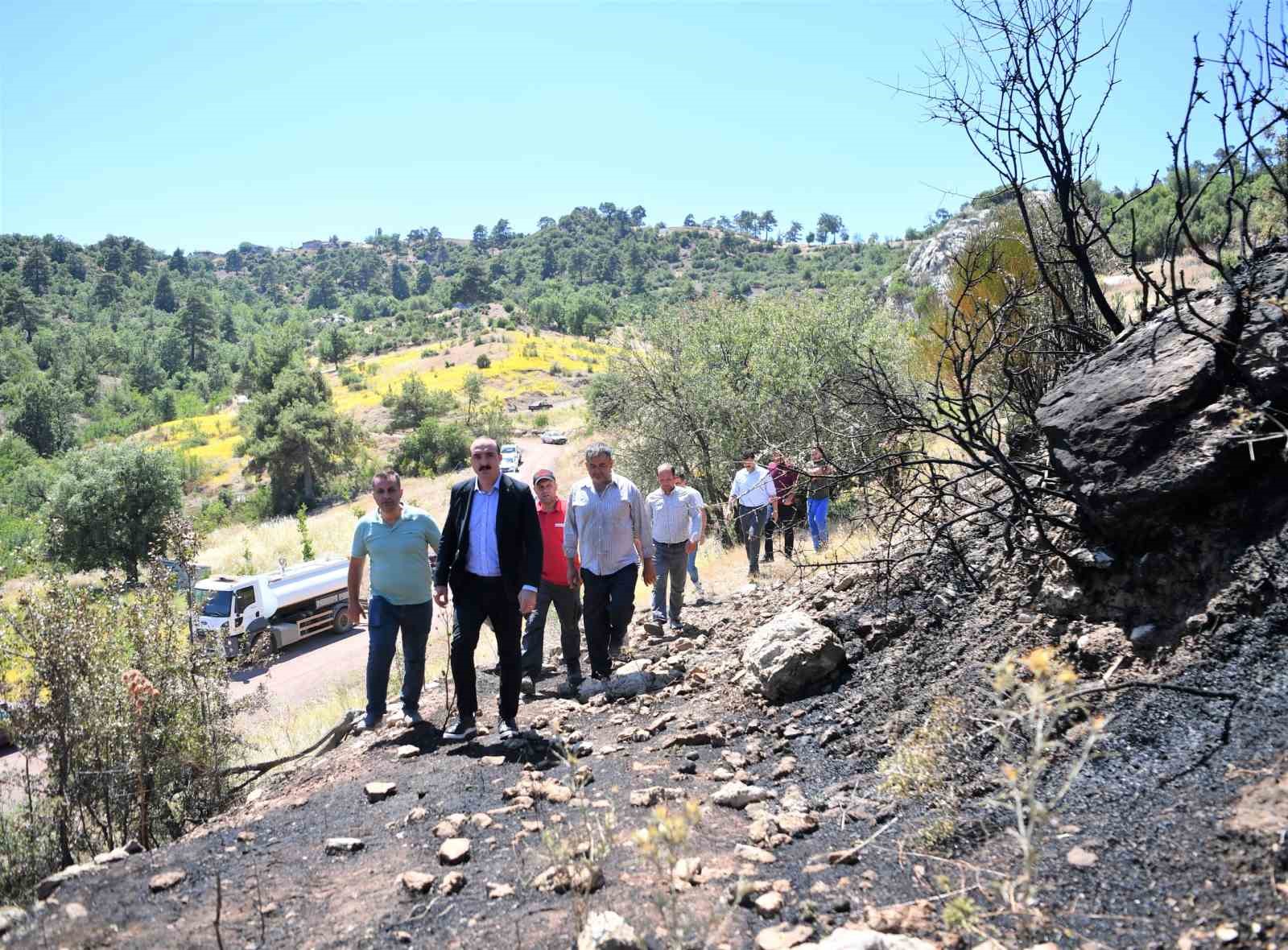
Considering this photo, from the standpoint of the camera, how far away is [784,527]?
9.53 meters

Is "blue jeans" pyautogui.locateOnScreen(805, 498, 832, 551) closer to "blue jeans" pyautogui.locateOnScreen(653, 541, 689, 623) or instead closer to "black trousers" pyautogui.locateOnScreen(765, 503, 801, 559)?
"black trousers" pyautogui.locateOnScreen(765, 503, 801, 559)

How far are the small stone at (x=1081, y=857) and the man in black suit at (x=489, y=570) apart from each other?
3244 mm

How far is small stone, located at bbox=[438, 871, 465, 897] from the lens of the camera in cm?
307

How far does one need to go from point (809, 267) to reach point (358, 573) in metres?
132

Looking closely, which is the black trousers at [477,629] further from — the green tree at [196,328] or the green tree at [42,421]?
the green tree at [196,328]

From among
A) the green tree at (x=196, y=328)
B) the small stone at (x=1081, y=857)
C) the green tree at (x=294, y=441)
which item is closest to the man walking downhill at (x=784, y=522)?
the small stone at (x=1081, y=857)

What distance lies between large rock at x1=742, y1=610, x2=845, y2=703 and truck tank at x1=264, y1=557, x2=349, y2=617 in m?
14.5

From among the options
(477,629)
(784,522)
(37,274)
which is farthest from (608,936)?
(37,274)

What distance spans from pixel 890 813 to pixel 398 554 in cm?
374

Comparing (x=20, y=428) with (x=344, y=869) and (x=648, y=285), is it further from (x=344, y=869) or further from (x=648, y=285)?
(x=648, y=285)

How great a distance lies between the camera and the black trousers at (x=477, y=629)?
5.05 m

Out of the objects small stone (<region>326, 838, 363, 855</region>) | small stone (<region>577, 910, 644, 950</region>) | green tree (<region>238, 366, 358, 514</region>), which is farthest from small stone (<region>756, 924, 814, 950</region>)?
green tree (<region>238, 366, 358, 514</region>)

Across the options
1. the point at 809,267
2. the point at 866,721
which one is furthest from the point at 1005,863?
the point at 809,267

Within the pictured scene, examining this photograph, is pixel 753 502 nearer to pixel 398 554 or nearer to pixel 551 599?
pixel 551 599
